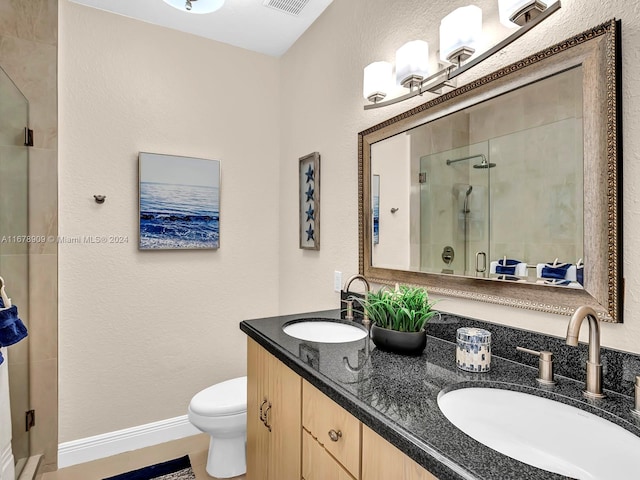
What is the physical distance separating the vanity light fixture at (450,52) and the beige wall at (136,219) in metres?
1.25

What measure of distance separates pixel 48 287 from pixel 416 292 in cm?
198

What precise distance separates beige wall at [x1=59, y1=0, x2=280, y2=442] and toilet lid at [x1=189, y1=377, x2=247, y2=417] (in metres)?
0.46

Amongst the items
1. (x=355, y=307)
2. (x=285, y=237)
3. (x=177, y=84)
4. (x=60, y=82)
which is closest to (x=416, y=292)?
(x=355, y=307)

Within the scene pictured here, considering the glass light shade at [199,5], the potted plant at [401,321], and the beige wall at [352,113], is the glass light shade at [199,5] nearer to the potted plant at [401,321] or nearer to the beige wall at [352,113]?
the beige wall at [352,113]

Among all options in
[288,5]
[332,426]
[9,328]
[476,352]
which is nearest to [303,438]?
[332,426]

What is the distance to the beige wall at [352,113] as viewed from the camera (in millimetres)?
913

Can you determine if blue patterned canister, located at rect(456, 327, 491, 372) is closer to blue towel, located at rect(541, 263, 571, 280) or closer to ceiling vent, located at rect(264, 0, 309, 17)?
blue towel, located at rect(541, 263, 571, 280)

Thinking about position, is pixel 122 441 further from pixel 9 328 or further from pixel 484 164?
pixel 484 164

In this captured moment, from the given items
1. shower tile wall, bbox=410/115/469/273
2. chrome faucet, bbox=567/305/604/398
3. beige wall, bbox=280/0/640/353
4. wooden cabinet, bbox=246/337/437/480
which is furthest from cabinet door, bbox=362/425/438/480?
shower tile wall, bbox=410/115/469/273

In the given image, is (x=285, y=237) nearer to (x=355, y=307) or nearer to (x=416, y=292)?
(x=355, y=307)

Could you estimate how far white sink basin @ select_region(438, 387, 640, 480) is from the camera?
74cm

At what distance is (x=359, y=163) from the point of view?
73.5 inches

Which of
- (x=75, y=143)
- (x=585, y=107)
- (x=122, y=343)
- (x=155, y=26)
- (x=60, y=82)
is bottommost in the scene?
(x=122, y=343)

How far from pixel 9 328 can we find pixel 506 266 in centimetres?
185
